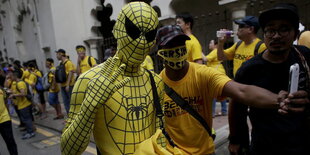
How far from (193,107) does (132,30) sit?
2.99 feet

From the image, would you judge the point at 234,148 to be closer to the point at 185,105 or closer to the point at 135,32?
the point at 185,105

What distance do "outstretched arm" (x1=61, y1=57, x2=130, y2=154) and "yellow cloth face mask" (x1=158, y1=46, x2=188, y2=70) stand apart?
0.71m

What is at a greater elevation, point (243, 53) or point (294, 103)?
point (243, 53)

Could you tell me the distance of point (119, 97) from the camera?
4.34 feet

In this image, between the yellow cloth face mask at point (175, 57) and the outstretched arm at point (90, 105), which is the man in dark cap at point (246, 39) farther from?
the outstretched arm at point (90, 105)

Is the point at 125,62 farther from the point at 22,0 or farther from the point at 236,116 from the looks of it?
the point at 22,0

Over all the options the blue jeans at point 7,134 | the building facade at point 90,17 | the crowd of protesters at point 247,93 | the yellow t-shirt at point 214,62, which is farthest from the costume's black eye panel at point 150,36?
the building facade at point 90,17

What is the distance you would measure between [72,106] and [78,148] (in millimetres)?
226

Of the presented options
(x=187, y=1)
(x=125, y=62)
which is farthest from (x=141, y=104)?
(x=187, y=1)

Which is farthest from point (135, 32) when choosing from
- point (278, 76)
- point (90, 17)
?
point (90, 17)

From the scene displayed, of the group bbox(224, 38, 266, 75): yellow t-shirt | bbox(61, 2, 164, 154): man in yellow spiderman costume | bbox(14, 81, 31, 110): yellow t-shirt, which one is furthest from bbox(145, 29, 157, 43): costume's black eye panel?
bbox(14, 81, 31, 110): yellow t-shirt

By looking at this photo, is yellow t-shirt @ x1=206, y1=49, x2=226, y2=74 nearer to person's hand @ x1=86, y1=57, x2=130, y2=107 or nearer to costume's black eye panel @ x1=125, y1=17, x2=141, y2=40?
costume's black eye panel @ x1=125, y1=17, x2=141, y2=40

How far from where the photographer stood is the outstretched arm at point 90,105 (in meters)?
1.13

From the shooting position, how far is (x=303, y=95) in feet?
4.10
